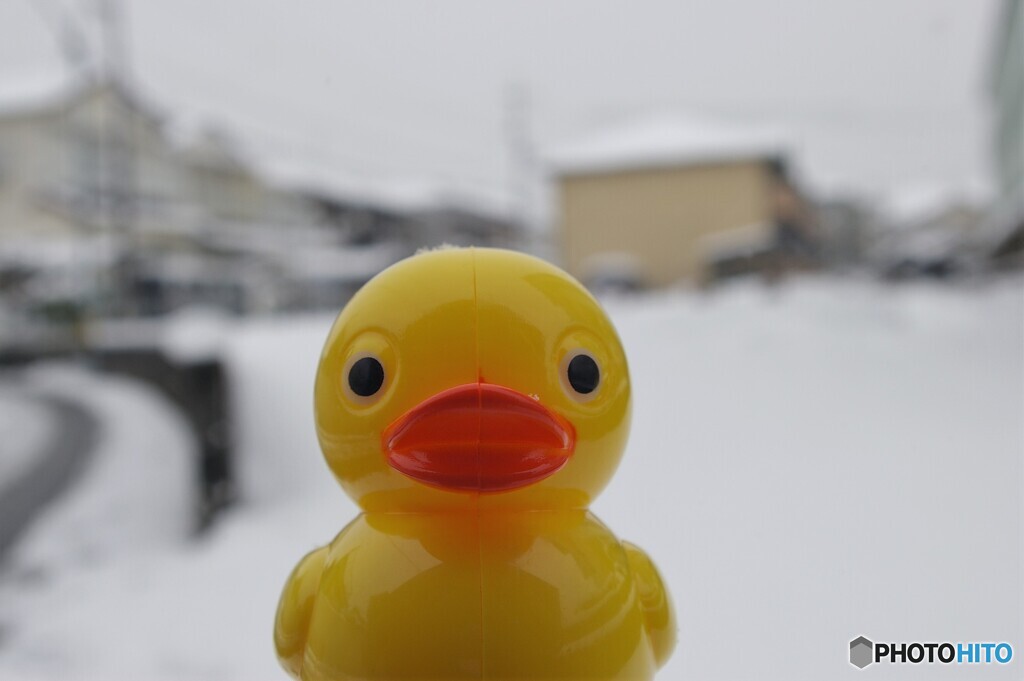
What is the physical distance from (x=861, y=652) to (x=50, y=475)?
5.61 meters

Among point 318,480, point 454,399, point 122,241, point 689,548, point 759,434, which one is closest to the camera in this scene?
point 454,399

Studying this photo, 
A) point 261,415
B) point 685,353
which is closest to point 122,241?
point 261,415

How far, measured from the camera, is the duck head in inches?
35.6

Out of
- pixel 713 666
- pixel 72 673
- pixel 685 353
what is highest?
pixel 685 353

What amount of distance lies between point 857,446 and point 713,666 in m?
1.90

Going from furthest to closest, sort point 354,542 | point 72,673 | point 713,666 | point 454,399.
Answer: point 72,673, point 713,666, point 354,542, point 454,399

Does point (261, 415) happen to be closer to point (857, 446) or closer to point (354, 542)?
point (857, 446)

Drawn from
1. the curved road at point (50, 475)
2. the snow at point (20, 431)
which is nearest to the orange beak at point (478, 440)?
the curved road at point (50, 475)

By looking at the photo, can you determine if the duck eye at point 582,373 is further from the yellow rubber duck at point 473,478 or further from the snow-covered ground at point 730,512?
the snow-covered ground at point 730,512

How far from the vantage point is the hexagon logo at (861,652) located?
4.99ft

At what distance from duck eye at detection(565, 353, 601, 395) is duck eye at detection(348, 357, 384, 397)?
25cm

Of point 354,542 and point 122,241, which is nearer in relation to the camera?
point 354,542

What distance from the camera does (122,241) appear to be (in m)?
12.0

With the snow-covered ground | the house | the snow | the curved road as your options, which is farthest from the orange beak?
the house
